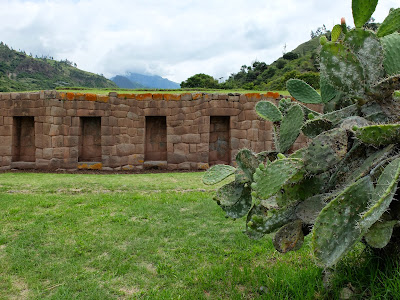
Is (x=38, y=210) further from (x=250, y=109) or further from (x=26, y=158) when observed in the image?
(x=250, y=109)

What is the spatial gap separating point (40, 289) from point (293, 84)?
320 centimetres

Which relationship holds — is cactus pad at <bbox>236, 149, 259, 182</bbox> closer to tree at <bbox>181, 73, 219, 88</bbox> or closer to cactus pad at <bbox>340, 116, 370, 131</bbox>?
cactus pad at <bbox>340, 116, 370, 131</bbox>

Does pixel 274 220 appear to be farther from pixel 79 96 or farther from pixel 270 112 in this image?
pixel 79 96

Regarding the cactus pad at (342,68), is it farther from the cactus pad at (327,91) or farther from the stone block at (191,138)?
the stone block at (191,138)

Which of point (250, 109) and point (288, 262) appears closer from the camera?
point (288, 262)

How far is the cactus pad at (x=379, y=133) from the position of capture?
→ 4.96 feet

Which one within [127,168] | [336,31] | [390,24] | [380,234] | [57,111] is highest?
[57,111]

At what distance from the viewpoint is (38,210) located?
5.78 metres

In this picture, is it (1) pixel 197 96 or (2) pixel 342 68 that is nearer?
(2) pixel 342 68

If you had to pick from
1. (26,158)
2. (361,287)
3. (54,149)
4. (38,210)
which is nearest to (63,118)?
(54,149)

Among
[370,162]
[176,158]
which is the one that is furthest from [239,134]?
[370,162]

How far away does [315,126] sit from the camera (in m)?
2.07

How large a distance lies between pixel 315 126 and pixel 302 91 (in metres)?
0.64

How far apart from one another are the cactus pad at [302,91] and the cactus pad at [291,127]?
0.90 feet
